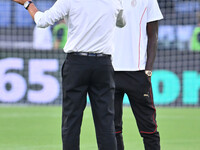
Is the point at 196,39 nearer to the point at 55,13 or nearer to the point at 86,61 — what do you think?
the point at 86,61

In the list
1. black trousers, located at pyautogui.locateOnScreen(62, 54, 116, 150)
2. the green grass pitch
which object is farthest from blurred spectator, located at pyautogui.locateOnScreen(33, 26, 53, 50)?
black trousers, located at pyautogui.locateOnScreen(62, 54, 116, 150)

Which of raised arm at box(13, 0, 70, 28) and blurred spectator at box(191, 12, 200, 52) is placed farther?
blurred spectator at box(191, 12, 200, 52)

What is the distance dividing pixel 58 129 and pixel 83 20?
4696mm

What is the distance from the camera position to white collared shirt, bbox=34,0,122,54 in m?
4.51

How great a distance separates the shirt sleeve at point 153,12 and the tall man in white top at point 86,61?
2.29 ft

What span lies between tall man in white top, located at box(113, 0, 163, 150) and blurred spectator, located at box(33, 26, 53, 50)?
8051 millimetres

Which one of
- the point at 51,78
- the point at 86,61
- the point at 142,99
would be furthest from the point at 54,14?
the point at 51,78

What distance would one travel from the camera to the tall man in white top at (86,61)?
4.55 metres

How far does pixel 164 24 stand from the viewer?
52.2ft

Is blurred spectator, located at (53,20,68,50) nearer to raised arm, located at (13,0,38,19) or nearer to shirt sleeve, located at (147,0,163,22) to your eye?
shirt sleeve, located at (147,0,163,22)

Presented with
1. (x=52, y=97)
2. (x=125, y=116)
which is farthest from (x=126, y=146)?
(x=52, y=97)

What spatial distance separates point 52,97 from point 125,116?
7.92 feet

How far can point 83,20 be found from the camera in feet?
14.9

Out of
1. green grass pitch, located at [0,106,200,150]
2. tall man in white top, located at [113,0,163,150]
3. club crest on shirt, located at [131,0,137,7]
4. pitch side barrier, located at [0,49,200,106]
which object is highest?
club crest on shirt, located at [131,0,137,7]
